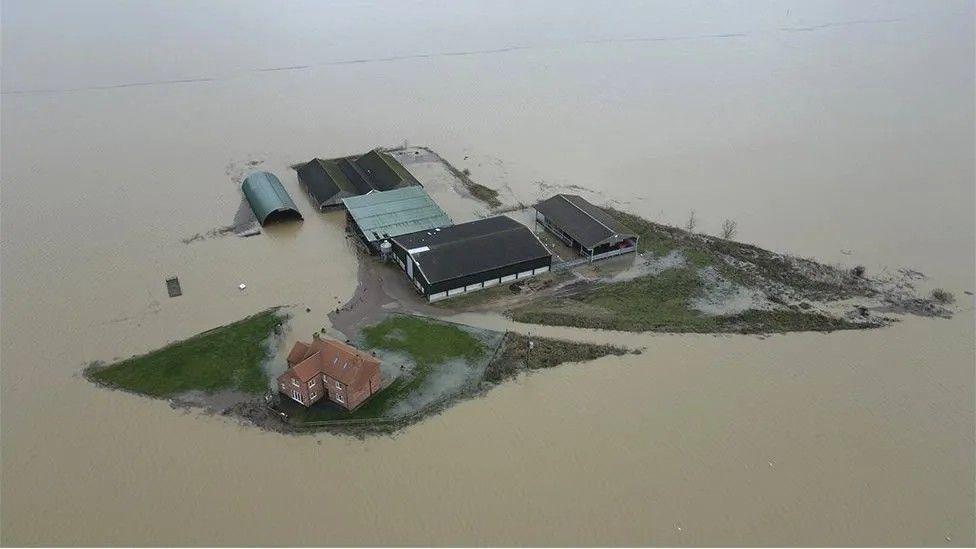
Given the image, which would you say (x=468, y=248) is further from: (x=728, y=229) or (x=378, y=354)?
(x=728, y=229)

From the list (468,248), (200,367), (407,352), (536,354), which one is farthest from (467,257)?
(200,367)

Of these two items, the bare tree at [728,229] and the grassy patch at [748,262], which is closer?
the grassy patch at [748,262]

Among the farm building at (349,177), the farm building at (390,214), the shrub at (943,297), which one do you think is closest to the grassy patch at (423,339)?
the farm building at (390,214)

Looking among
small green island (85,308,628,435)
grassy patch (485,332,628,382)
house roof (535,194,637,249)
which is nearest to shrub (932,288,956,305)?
house roof (535,194,637,249)

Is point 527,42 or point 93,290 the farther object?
point 527,42

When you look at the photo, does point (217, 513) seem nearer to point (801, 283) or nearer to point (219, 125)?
point (801, 283)

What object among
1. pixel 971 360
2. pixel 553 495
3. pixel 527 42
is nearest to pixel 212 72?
pixel 527 42

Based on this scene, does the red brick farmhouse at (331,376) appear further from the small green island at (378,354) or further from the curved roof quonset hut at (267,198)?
the curved roof quonset hut at (267,198)
